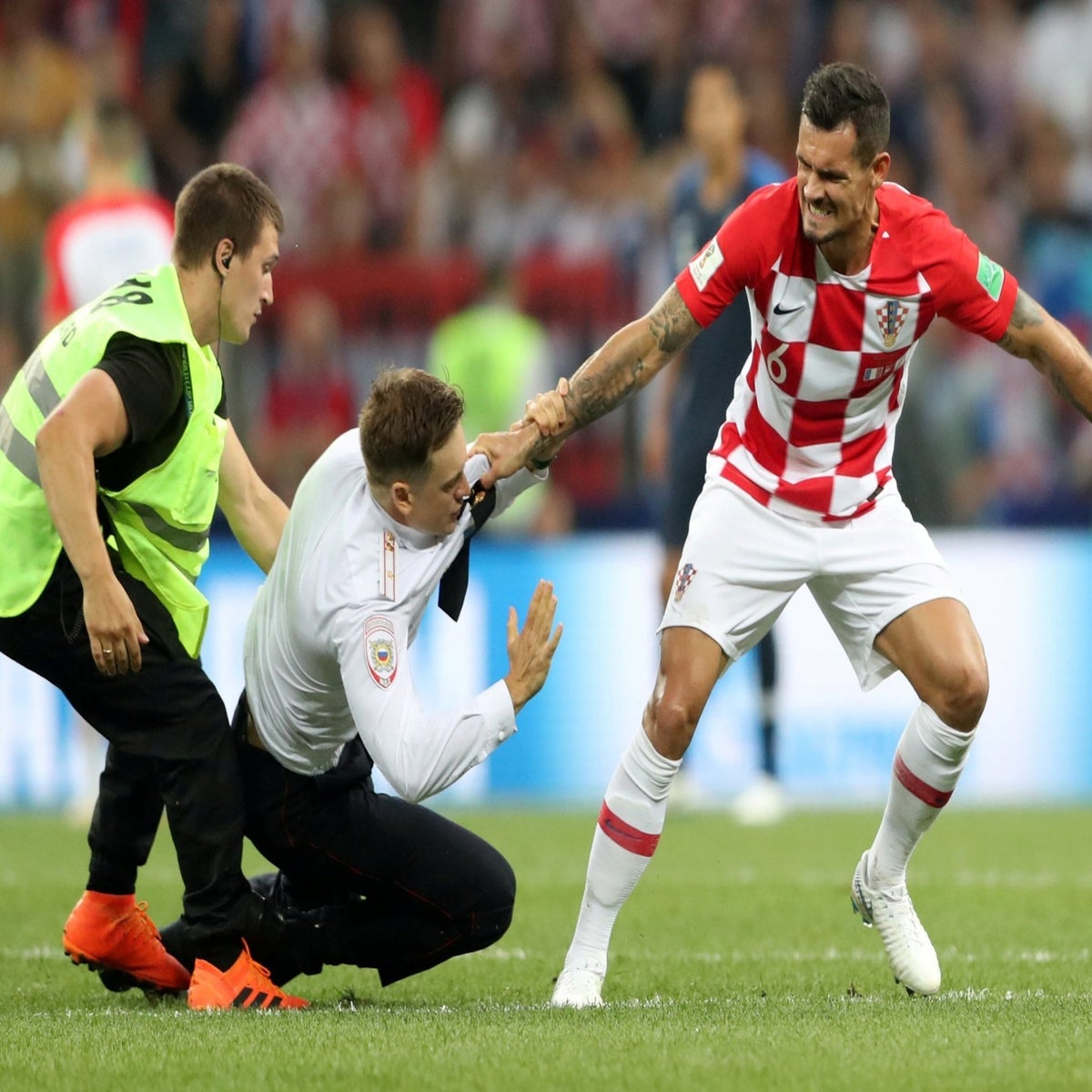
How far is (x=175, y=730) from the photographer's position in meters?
4.78

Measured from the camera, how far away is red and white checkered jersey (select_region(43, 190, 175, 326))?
352 inches

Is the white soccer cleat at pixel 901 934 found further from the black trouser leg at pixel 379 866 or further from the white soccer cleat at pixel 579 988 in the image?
the black trouser leg at pixel 379 866

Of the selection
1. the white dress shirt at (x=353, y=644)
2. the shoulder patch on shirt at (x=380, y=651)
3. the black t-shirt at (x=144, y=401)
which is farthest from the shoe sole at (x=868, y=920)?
the black t-shirt at (x=144, y=401)

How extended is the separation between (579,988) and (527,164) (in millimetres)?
9520

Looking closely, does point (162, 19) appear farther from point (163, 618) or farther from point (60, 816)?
point (163, 618)

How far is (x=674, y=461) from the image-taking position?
8.45 m

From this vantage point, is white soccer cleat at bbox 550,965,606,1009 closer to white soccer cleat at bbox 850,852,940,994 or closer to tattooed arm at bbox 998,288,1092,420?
white soccer cleat at bbox 850,852,940,994

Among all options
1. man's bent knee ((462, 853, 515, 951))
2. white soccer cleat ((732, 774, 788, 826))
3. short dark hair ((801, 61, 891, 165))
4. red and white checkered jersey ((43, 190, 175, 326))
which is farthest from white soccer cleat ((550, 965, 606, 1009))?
red and white checkered jersey ((43, 190, 175, 326))

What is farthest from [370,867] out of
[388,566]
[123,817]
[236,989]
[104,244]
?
[104,244]

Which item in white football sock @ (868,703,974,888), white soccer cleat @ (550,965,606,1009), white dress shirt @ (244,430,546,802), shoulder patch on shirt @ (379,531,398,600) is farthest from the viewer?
white football sock @ (868,703,974,888)

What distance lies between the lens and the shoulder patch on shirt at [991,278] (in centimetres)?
484

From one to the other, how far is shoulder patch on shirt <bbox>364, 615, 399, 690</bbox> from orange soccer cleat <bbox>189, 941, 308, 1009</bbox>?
93 cm

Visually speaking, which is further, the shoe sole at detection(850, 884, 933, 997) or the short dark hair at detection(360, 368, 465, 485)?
the shoe sole at detection(850, 884, 933, 997)

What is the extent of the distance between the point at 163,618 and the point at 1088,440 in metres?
8.31
